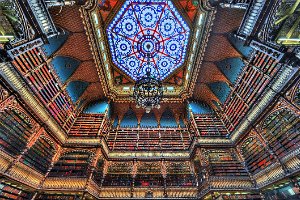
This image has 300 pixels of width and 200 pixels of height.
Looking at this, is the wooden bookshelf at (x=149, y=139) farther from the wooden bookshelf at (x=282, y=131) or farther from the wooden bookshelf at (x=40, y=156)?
the wooden bookshelf at (x=282, y=131)

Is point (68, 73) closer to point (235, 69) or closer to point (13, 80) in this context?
point (13, 80)

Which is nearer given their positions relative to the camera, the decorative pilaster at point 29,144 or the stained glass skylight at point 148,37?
the decorative pilaster at point 29,144

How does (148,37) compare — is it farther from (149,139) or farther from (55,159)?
(55,159)

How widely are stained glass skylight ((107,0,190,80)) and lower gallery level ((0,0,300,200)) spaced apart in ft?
0.25

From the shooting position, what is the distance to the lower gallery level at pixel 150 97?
6.79 meters

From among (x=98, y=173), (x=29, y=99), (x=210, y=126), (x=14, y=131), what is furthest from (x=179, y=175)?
(x=29, y=99)

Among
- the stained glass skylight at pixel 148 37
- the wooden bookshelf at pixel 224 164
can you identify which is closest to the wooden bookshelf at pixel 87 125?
the stained glass skylight at pixel 148 37

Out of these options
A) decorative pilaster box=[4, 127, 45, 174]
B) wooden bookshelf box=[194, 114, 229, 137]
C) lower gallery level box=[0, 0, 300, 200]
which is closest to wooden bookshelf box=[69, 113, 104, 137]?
lower gallery level box=[0, 0, 300, 200]

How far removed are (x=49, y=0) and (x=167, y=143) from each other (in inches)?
412

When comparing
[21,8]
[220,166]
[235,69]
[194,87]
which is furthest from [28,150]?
[235,69]

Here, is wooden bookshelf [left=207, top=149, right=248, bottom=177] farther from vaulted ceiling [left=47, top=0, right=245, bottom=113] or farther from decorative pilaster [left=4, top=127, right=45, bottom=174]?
decorative pilaster [left=4, top=127, right=45, bottom=174]

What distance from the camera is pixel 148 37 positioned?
11930 mm

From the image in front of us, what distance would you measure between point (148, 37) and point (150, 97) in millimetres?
6883

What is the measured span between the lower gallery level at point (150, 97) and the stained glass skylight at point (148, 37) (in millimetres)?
75
